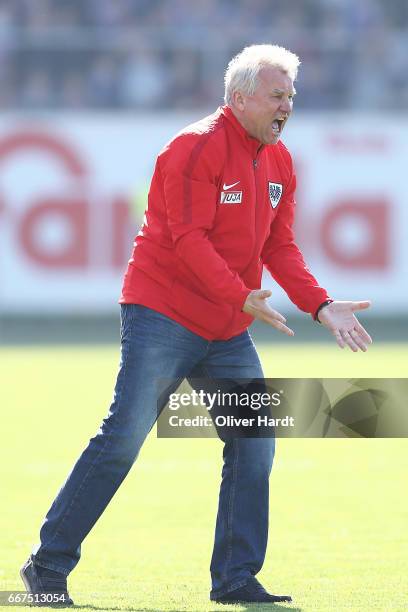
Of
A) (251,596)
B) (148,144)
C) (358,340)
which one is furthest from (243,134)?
(148,144)

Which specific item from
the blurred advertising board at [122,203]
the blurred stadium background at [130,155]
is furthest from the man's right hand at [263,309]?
the blurred advertising board at [122,203]

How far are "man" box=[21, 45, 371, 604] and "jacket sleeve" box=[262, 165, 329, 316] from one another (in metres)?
0.07

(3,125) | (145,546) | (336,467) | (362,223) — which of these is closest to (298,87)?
(362,223)

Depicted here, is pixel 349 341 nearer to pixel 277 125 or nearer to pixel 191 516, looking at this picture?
pixel 277 125

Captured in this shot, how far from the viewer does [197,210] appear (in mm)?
5410

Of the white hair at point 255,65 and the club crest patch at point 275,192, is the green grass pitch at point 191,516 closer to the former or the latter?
the club crest patch at point 275,192

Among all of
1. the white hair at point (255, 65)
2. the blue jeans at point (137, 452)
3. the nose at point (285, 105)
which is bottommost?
the blue jeans at point (137, 452)

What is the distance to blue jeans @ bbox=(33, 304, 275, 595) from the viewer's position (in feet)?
18.0

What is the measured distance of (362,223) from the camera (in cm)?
2053

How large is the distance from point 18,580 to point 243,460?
1068mm

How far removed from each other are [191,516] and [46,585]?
7.38 ft

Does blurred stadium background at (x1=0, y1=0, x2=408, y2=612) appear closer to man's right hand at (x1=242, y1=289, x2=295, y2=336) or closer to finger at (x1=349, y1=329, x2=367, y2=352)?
finger at (x1=349, y1=329, x2=367, y2=352)

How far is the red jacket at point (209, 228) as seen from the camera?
17.7ft

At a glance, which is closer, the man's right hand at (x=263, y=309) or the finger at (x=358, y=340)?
the man's right hand at (x=263, y=309)
